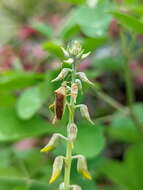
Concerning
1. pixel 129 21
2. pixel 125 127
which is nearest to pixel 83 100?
Answer: pixel 125 127

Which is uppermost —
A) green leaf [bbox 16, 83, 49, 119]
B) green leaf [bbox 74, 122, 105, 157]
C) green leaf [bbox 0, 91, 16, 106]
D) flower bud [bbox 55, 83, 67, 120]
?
green leaf [bbox 0, 91, 16, 106]

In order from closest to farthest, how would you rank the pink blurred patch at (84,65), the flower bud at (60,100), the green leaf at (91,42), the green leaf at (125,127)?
→ the flower bud at (60,100) < the green leaf at (91,42) < the green leaf at (125,127) < the pink blurred patch at (84,65)

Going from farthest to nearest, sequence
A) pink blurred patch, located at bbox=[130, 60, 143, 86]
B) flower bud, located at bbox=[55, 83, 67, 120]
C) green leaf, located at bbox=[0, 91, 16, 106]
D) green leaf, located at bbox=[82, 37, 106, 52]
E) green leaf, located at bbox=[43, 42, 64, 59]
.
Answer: pink blurred patch, located at bbox=[130, 60, 143, 86], green leaf, located at bbox=[0, 91, 16, 106], green leaf, located at bbox=[82, 37, 106, 52], green leaf, located at bbox=[43, 42, 64, 59], flower bud, located at bbox=[55, 83, 67, 120]

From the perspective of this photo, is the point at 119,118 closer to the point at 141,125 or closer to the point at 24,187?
the point at 141,125

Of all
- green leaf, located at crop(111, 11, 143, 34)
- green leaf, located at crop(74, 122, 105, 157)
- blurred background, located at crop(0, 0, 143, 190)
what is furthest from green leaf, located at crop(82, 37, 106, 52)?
green leaf, located at crop(74, 122, 105, 157)

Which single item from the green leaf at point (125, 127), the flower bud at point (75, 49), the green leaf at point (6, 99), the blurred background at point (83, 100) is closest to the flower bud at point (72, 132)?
the flower bud at point (75, 49)

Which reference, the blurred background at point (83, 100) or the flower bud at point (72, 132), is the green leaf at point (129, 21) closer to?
the blurred background at point (83, 100)

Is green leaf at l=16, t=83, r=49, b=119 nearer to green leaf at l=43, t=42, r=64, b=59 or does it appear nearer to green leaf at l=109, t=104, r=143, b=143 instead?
green leaf at l=43, t=42, r=64, b=59

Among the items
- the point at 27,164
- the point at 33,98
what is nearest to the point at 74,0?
the point at 33,98
